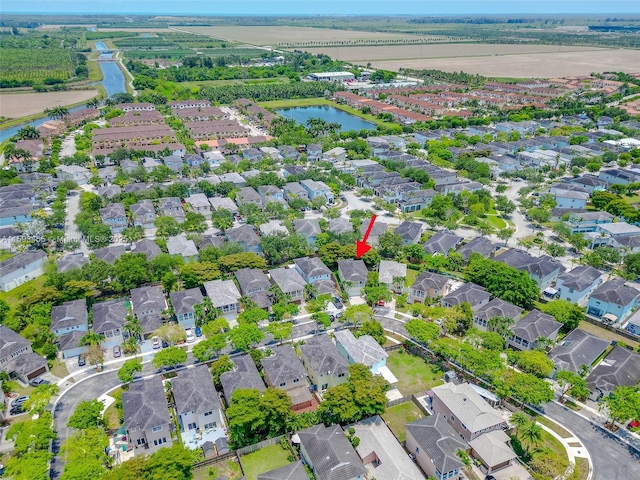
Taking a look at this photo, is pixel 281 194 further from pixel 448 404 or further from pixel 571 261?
pixel 448 404

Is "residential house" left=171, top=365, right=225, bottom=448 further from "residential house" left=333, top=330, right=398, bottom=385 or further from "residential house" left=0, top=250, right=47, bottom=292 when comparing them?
"residential house" left=0, top=250, right=47, bottom=292

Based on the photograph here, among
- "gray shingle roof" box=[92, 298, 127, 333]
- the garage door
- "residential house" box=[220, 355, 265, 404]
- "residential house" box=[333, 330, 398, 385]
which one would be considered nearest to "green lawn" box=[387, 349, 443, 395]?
"residential house" box=[333, 330, 398, 385]

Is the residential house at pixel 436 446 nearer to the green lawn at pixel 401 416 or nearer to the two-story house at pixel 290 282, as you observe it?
the green lawn at pixel 401 416

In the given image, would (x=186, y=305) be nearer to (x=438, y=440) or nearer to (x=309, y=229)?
(x=309, y=229)

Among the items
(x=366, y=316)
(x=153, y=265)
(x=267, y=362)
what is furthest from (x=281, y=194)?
(x=267, y=362)

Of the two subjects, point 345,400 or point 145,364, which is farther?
point 145,364

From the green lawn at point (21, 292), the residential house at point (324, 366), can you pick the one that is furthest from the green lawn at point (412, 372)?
the green lawn at point (21, 292)

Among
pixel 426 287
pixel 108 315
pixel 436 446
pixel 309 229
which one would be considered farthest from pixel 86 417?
pixel 309 229
